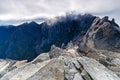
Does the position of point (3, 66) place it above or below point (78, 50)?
below

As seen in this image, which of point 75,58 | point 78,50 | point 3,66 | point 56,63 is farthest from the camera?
point 3,66

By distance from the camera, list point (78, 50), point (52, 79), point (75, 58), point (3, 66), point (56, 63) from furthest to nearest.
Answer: point (3, 66), point (78, 50), point (75, 58), point (56, 63), point (52, 79)

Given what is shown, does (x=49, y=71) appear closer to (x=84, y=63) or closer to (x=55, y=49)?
(x=84, y=63)

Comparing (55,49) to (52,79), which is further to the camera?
(55,49)

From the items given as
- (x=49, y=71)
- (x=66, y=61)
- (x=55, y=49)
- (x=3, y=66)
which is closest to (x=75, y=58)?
(x=66, y=61)

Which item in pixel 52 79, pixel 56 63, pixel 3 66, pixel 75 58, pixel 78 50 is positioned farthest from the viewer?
pixel 3 66

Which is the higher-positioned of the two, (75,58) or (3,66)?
(75,58)

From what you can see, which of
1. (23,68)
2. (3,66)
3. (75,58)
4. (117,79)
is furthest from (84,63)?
(3,66)

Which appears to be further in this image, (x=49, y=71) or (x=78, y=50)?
(x=78, y=50)

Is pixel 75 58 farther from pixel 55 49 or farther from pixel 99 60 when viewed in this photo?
pixel 55 49

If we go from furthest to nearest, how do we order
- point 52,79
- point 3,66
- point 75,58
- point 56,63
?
1. point 3,66
2. point 75,58
3. point 56,63
4. point 52,79
